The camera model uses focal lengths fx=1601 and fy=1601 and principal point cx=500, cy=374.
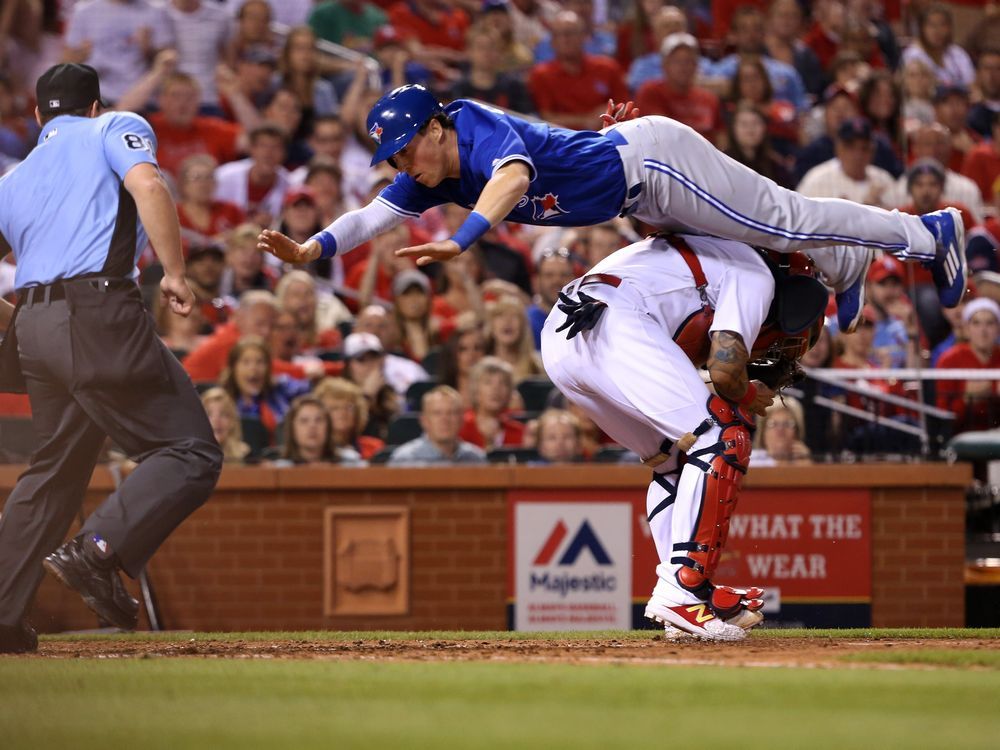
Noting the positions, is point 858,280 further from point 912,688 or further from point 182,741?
point 182,741

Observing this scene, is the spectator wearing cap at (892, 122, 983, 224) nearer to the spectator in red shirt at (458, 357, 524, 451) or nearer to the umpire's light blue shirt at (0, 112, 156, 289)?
the spectator in red shirt at (458, 357, 524, 451)

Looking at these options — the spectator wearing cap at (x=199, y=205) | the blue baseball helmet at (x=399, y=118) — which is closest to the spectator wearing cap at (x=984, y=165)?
the spectator wearing cap at (x=199, y=205)

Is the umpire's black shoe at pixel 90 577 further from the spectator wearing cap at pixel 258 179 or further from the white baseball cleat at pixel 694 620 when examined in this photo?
the spectator wearing cap at pixel 258 179

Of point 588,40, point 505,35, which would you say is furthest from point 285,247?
point 588,40

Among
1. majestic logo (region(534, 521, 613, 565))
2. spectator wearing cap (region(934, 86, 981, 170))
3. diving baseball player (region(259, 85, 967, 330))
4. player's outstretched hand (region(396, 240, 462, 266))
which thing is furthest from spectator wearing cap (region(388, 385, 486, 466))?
spectator wearing cap (region(934, 86, 981, 170))

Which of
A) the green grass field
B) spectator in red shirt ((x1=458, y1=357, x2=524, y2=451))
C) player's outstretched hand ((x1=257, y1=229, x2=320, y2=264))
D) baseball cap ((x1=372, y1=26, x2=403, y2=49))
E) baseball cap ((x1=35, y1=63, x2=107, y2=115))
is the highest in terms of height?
baseball cap ((x1=372, y1=26, x2=403, y2=49))

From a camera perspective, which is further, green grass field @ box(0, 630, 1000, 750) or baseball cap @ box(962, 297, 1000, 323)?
baseball cap @ box(962, 297, 1000, 323)
